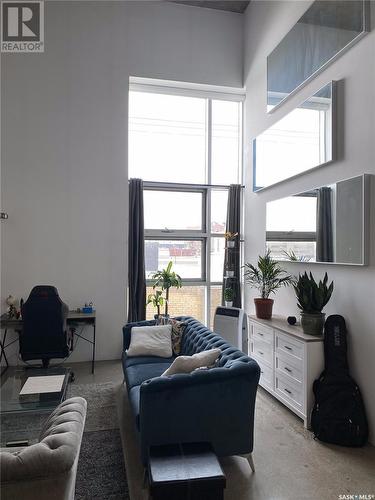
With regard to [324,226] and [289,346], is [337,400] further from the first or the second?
[324,226]

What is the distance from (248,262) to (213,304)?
35.5 inches

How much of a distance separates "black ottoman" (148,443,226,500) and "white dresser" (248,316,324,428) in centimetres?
138

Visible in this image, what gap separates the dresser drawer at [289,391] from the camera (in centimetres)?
320

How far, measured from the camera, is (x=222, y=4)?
5.38 metres

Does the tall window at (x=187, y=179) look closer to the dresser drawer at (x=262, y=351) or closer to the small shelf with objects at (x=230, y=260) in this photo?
Result: the small shelf with objects at (x=230, y=260)

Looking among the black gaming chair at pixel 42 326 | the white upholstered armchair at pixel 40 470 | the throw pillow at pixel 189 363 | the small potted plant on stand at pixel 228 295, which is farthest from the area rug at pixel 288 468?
the small potted plant on stand at pixel 228 295

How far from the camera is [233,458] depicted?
262 centimetres

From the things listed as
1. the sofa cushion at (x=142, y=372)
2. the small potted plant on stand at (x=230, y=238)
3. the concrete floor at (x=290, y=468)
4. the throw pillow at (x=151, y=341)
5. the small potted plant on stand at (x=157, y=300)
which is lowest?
the concrete floor at (x=290, y=468)

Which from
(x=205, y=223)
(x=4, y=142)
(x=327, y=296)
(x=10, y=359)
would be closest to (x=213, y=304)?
(x=205, y=223)

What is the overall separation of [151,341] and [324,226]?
6.92 feet

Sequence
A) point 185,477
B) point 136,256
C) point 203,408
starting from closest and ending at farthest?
point 185,477, point 203,408, point 136,256

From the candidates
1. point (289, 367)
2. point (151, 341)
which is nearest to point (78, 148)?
point (151, 341)

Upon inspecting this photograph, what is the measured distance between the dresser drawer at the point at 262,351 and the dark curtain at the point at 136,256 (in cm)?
177

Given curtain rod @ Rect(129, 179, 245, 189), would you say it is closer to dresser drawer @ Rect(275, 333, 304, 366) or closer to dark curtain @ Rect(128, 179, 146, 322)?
dark curtain @ Rect(128, 179, 146, 322)
